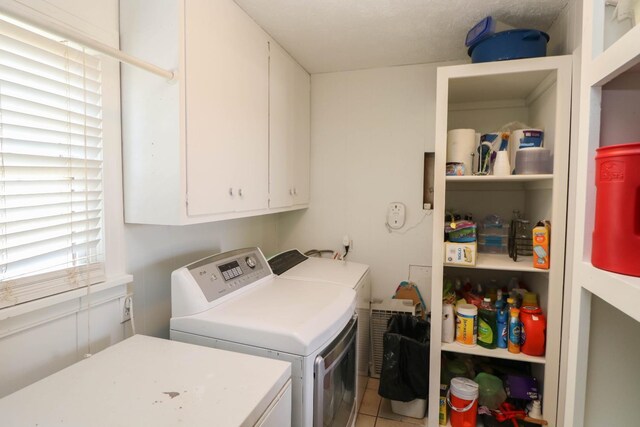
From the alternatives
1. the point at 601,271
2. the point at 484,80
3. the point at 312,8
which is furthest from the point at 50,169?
the point at 484,80

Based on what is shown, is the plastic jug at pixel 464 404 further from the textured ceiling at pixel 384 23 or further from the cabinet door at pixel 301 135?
the textured ceiling at pixel 384 23

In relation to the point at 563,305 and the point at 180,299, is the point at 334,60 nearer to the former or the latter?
the point at 180,299

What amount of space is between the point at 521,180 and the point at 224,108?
1615 mm

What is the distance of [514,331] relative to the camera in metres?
1.66

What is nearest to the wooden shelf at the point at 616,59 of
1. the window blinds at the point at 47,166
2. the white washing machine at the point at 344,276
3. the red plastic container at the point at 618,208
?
the red plastic container at the point at 618,208

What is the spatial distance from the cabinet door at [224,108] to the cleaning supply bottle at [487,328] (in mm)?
1349

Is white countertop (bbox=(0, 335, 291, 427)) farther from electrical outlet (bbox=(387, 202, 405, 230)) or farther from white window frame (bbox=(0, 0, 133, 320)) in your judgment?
electrical outlet (bbox=(387, 202, 405, 230))

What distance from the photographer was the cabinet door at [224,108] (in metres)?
1.29

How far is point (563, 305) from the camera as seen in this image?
1571 millimetres

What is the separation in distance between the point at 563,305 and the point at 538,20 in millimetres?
1487

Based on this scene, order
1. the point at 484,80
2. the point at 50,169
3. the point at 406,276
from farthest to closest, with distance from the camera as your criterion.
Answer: the point at 406,276 < the point at 484,80 < the point at 50,169

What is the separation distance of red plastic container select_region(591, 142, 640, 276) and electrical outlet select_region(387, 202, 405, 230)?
1810 mm

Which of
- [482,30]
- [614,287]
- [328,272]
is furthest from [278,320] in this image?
[482,30]

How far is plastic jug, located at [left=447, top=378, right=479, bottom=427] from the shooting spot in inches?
67.0
